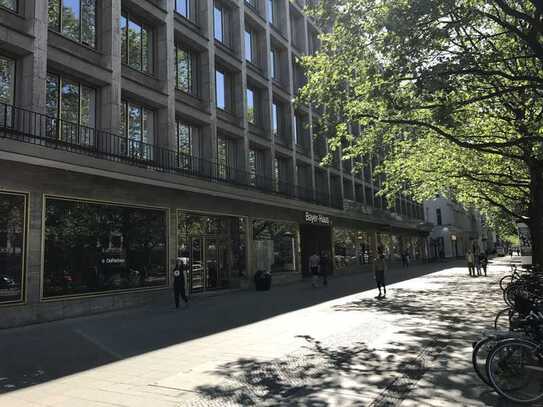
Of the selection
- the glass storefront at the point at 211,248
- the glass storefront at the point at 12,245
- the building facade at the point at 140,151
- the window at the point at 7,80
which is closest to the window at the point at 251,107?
the building facade at the point at 140,151

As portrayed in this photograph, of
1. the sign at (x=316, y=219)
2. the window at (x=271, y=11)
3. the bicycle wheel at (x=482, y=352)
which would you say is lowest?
the bicycle wheel at (x=482, y=352)

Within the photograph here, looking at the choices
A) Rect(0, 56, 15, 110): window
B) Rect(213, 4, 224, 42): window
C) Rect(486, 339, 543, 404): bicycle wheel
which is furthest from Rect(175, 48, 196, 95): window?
Rect(486, 339, 543, 404): bicycle wheel

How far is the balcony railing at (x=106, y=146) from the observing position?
12422mm

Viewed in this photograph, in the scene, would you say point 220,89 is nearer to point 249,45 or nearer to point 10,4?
point 249,45

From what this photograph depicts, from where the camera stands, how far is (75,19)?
14.9m

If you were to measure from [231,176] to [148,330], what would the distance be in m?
12.5

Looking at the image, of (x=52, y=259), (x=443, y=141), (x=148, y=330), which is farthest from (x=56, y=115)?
(x=443, y=141)

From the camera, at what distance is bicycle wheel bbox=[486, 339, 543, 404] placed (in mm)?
5078

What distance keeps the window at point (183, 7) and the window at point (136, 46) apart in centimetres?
270

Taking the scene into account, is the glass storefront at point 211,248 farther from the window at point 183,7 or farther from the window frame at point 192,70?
the window at point 183,7

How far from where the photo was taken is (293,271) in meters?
26.6

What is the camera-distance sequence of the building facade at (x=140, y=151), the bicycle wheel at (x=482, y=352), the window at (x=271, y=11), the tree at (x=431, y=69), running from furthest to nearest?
the window at (x=271, y=11) → the building facade at (x=140, y=151) → the tree at (x=431, y=69) → the bicycle wheel at (x=482, y=352)

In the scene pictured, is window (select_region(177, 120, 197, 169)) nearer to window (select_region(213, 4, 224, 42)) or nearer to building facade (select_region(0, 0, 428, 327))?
building facade (select_region(0, 0, 428, 327))

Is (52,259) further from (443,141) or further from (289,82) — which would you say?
(289,82)
